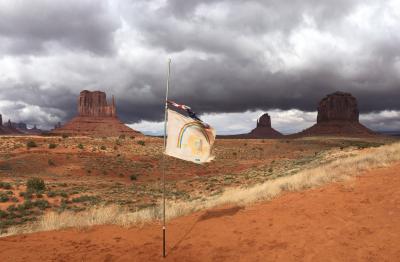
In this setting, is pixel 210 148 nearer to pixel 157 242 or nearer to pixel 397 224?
pixel 157 242

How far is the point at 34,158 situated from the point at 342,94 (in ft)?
505

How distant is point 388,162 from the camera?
48.5ft

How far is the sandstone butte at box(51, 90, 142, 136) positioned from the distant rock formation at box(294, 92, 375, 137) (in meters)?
89.9

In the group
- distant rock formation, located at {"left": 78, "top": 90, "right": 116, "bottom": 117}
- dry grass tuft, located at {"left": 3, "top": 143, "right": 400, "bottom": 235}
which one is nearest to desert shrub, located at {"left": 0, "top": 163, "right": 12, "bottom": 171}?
dry grass tuft, located at {"left": 3, "top": 143, "right": 400, "bottom": 235}

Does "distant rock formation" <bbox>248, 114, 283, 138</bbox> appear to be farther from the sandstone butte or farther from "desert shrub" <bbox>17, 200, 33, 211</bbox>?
"desert shrub" <bbox>17, 200, 33, 211</bbox>

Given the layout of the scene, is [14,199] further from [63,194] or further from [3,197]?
[63,194]

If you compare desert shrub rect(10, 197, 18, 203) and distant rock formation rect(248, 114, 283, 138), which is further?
distant rock formation rect(248, 114, 283, 138)

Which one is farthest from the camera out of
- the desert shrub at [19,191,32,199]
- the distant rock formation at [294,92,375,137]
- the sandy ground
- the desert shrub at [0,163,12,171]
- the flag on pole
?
the distant rock formation at [294,92,375,137]

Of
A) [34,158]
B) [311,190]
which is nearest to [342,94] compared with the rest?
[34,158]

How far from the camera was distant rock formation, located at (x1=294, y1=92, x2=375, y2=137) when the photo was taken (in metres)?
152

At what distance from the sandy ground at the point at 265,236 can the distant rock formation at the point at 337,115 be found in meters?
148

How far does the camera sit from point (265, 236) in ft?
27.8

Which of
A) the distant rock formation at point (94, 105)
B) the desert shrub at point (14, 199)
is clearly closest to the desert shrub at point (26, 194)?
the desert shrub at point (14, 199)

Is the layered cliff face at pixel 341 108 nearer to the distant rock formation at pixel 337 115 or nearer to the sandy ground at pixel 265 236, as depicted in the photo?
the distant rock formation at pixel 337 115
